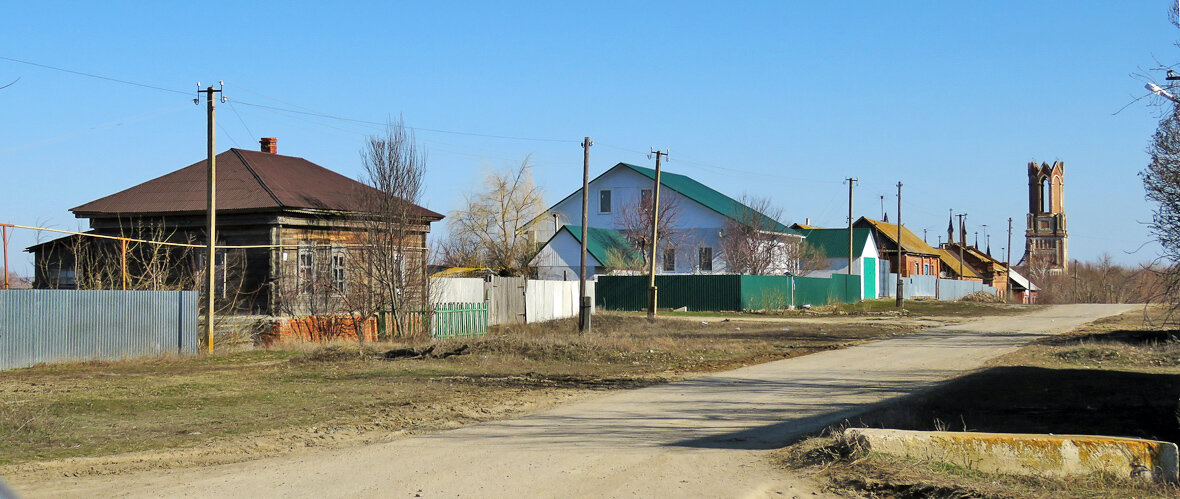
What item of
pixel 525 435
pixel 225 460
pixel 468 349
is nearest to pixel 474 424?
pixel 525 435

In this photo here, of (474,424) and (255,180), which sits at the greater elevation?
(255,180)

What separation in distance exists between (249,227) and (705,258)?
37269mm

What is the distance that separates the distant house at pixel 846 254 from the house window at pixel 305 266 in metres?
43.8

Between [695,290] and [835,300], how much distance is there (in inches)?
536

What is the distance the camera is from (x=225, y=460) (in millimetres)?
9242

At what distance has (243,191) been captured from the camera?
28406 mm

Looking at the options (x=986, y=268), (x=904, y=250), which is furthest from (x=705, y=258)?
(x=986, y=268)

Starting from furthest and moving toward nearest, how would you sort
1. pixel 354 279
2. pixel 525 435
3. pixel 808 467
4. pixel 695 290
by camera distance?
1. pixel 695 290
2. pixel 354 279
3. pixel 525 435
4. pixel 808 467

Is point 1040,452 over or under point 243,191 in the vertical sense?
under

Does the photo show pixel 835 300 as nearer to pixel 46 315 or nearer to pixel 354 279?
pixel 354 279

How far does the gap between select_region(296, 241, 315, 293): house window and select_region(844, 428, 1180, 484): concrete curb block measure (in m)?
21.9

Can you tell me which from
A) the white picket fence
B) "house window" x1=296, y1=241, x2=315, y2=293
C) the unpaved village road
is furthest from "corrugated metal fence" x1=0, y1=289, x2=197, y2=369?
the unpaved village road

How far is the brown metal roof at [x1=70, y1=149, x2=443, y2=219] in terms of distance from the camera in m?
27.8

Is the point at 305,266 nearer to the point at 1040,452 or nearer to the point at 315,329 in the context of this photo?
the point at 315,329
